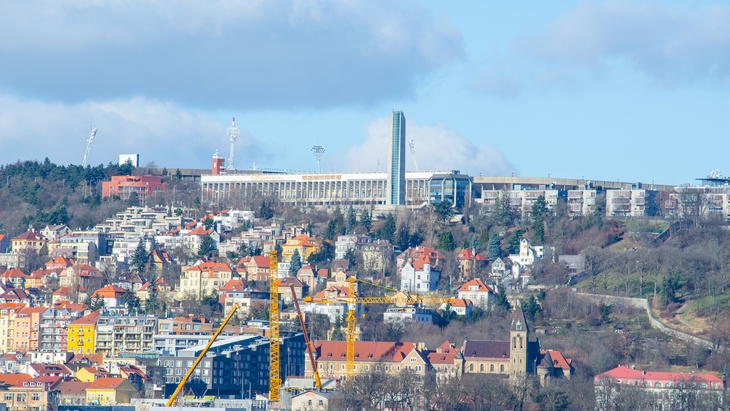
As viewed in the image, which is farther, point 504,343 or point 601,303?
point 601,303

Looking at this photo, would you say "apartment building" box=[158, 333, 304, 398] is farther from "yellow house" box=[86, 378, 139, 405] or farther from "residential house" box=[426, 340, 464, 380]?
"residential house" box=[426, 340, 464, 380]

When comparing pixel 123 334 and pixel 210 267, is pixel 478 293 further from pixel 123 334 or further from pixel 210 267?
pixel 123 334

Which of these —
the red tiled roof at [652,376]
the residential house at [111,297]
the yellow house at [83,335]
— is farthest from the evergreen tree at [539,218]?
the red tiled roof at [652,376]

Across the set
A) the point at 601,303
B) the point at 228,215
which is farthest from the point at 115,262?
the point at 601,303

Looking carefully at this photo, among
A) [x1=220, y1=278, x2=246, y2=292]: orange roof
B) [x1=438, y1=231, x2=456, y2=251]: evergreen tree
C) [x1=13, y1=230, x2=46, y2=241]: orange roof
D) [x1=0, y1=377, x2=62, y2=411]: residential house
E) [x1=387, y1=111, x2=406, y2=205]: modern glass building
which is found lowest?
[x1=0, y1=377, x2=62, y2=411]: residential house

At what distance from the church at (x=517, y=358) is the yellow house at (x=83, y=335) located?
22.5 metres

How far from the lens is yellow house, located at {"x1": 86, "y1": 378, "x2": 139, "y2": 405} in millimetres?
84250

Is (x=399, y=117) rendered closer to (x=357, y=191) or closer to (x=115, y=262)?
(x=357, y=191)

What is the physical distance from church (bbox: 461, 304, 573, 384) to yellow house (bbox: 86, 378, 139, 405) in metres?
15.4

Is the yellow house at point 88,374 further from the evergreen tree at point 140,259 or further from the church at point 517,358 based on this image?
the evergreen tree at point 140,259

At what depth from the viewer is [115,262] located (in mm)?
116125

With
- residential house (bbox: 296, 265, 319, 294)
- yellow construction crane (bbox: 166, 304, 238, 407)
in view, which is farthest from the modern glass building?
yellow construction crane (bbox: 166, 304, 238, 407)

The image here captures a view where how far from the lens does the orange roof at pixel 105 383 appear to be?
84938 millimetres

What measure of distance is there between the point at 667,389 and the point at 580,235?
31.8 m
